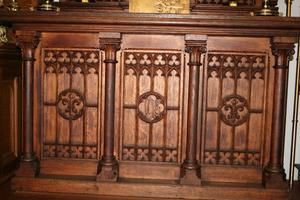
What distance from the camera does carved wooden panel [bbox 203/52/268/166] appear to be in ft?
10.1

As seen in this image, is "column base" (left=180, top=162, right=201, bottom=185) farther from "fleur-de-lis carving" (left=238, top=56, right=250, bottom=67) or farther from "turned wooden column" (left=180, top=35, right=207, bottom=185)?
"fleur-de-lis carving" (left=238, top=56, right=250, bottom=67)

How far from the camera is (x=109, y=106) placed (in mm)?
3084

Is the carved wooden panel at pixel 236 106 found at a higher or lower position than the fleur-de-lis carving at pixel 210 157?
higher

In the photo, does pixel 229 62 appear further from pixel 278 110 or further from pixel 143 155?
pixel 143 155

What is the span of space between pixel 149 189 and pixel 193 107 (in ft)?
2.45

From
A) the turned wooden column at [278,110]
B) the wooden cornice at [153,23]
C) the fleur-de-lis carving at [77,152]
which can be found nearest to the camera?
the wooden cornice at [153,23]

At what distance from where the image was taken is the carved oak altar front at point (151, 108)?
3027 millimetres

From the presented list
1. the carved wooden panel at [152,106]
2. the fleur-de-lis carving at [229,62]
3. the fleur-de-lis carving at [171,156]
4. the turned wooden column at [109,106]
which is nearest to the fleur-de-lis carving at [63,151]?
the turned wooden column at [109,106]

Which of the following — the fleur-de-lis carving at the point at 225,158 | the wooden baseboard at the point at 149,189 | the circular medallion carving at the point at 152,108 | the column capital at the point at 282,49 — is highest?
the column capital at the point at 282,49

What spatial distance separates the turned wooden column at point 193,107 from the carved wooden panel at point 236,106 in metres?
0.12

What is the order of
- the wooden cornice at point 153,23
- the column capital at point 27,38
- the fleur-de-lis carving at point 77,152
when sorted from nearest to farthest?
1. the wooden cornice at point 153,23
2. the column capital at point 27,38
3. the fleur-de-lis carving at point 77,152

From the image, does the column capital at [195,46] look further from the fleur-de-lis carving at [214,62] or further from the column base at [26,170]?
the column base at [26,170]

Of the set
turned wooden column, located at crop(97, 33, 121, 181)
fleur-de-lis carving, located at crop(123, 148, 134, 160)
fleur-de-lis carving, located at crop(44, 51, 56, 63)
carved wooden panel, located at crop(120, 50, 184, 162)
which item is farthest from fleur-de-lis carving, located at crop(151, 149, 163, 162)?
fleur-de-lis carving, located at crop(44, 51, 56, 63)

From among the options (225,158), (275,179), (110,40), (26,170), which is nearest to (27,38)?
(110,40)
